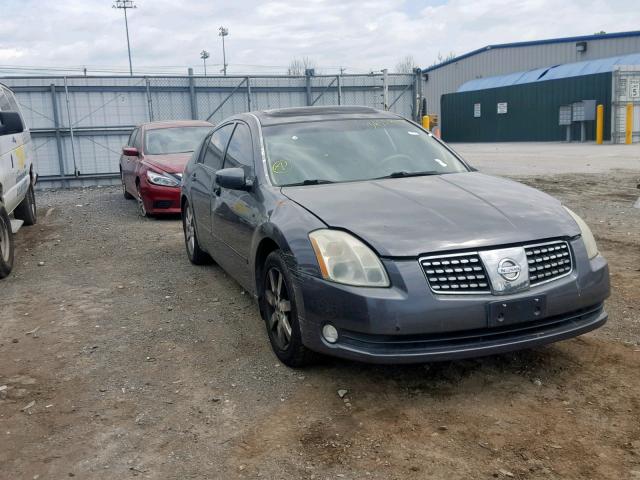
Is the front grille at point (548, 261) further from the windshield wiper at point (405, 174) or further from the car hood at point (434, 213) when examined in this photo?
the windshield wiper at point (405, 174)

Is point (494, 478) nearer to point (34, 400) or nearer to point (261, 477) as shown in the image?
point (261, 477)

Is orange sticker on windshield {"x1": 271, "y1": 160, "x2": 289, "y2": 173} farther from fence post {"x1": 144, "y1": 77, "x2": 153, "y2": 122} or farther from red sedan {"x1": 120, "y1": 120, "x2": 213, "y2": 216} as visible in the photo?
fence post {"x1": 144, "y1": 77, "x2": 153, "y2": 122}

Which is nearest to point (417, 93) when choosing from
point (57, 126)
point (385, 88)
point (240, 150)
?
point (385, 88)

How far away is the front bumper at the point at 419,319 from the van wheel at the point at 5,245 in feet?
14.3

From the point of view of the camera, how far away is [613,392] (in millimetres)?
3539

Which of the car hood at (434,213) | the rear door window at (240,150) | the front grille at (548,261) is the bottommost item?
the front grille at (548,261)

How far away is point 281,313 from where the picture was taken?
4.06 meters

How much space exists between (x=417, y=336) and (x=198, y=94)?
15.4 meters

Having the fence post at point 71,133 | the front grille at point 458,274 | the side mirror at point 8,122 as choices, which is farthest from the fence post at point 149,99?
the front grille at point 458,274

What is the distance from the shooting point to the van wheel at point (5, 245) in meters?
6.74

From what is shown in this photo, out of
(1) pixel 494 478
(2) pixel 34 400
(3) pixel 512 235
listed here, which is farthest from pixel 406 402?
(2) pixel 34 400

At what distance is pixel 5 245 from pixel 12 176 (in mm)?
1295

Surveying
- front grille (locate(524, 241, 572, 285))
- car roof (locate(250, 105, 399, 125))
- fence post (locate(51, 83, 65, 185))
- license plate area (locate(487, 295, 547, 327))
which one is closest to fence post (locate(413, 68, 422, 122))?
fence post (locate(51, 83, 65, 185))

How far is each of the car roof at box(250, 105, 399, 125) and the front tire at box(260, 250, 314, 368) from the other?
1.50 metres
